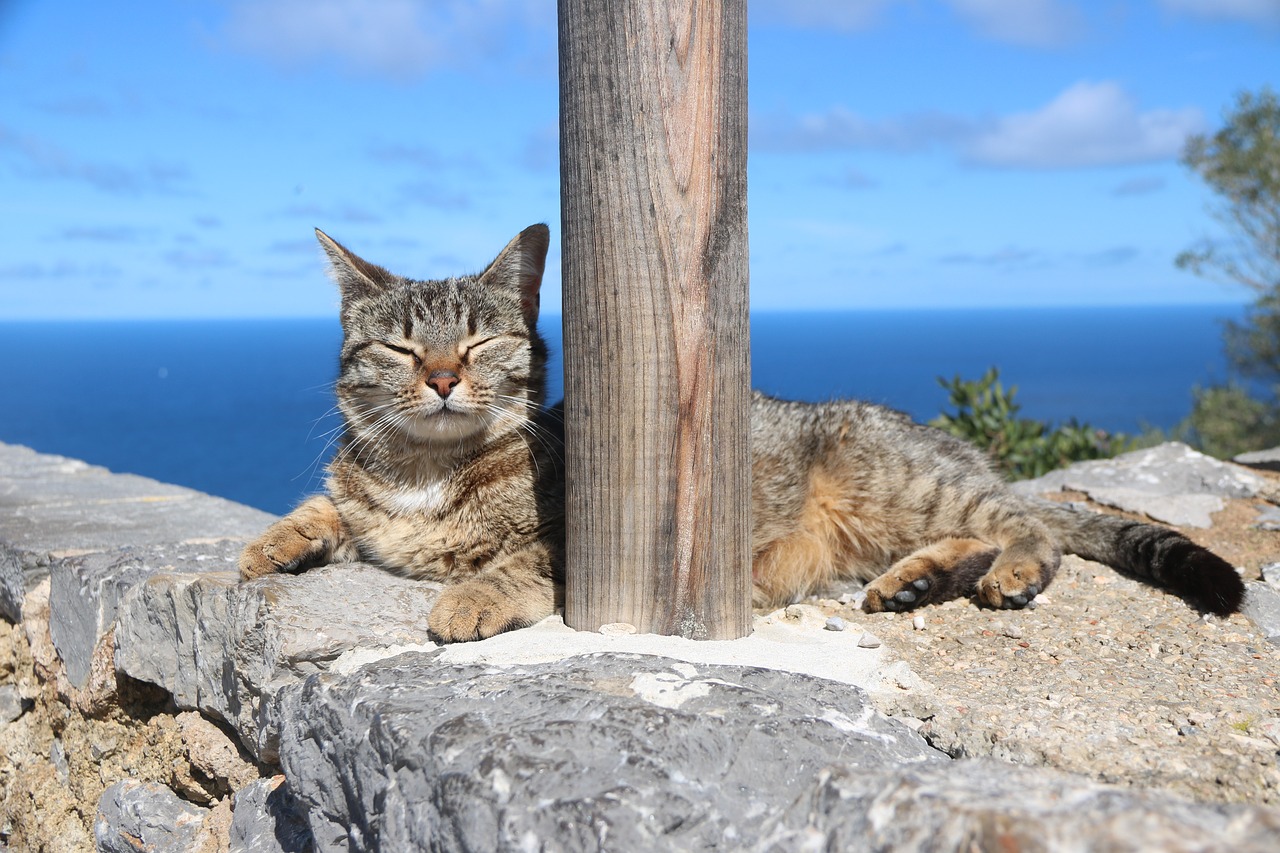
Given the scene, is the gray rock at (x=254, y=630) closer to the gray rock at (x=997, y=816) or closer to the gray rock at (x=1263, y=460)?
the gray rock at (x=997, y=816)

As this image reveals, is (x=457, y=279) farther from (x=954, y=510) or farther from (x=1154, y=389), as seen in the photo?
(x=1154, y=389)

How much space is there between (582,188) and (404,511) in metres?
1.35

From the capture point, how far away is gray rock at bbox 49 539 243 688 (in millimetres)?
3391

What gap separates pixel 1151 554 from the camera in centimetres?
338

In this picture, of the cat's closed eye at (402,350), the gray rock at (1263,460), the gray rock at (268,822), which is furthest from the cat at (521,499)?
the gray rock at (1263,460)

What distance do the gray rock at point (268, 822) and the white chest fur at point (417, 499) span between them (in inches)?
36.4

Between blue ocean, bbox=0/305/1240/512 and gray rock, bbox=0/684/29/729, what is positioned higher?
gray rock, bbox=0/684/29/729

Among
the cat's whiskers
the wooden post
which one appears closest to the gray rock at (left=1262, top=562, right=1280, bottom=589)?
the wooden post

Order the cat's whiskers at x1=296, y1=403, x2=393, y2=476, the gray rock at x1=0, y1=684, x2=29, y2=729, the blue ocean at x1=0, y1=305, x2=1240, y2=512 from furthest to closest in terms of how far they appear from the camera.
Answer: the blue ocean at x1=0, y1=305, x2=1240, y2=512 < the gray rock at x1=0, y1=684, x2=29, y2=729 < the cat's whiskers at x1=296, y1=403, x2=393, y2=476

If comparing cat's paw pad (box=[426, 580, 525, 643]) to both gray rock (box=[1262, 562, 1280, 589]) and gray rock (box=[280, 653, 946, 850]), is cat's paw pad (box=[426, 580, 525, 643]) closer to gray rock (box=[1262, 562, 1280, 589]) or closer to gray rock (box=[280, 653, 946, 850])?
gray rock (box=[280, 653, 946, 850])

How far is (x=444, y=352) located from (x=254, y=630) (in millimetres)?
1047

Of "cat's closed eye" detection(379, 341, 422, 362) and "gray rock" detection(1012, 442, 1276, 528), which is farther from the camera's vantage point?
"gray rock" detection(1012, 442, 1276, 528)

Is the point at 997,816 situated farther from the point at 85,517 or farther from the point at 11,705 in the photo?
the point at 85,517

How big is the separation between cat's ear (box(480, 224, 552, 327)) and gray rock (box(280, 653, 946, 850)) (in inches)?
58.4
